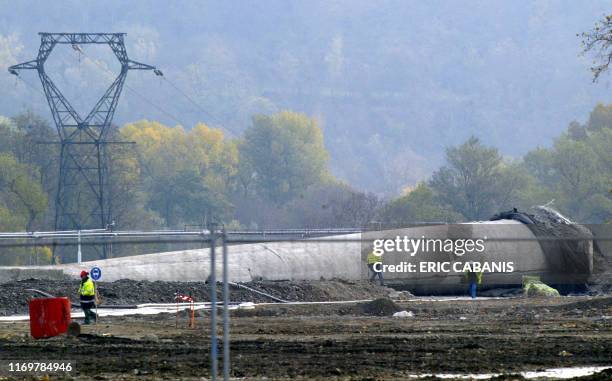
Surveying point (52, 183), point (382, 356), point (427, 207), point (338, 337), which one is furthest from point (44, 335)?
A: point (52, 183)

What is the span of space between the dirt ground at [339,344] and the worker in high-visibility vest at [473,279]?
6.39 meters

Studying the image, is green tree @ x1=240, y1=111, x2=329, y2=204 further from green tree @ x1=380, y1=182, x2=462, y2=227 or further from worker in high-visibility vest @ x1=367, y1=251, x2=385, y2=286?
worker in high-visibility vest @ x1=367, y1=251, x2=385, y2=286

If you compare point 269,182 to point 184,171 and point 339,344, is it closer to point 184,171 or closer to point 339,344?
point 184,171

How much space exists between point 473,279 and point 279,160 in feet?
374

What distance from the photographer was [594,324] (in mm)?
25359

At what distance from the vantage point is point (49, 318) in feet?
75.2

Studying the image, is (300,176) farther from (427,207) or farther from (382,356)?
(382,356)

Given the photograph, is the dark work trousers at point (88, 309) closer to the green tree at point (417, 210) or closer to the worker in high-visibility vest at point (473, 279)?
the worker in high-visibility vest at point (473, 279)

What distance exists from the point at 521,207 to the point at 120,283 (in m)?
71.5

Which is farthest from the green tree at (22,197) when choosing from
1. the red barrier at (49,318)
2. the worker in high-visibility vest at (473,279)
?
the red barrier at (49,318)

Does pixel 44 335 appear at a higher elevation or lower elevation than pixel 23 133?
lower

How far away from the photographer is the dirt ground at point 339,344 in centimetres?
1733

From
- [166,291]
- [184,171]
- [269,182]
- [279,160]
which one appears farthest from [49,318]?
[279,160]

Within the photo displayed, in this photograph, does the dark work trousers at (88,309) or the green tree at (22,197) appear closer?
the dark work trousers at (88,309)
